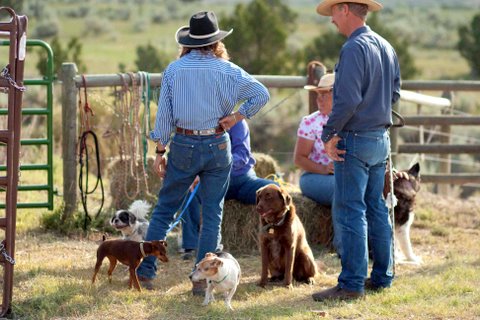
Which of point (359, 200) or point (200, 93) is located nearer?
point (200, 93)

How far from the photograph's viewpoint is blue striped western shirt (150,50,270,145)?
21.7 ft

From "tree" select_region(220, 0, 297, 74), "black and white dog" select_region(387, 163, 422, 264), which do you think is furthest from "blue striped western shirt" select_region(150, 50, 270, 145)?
"tree" select_region(220, 0, 297, 74)

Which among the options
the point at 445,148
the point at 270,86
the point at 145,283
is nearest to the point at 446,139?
the point at 445,148

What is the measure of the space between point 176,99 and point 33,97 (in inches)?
504

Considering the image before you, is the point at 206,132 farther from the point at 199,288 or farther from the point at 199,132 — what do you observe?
the point at 199,288

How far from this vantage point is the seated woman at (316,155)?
841cm

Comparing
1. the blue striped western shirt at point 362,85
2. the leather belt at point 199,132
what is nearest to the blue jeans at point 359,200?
the blue striped western shirt at point 362,85

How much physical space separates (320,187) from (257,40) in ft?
46.5

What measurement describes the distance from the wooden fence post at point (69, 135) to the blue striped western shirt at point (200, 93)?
265 cm

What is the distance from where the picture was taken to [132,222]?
Result: 790 cm

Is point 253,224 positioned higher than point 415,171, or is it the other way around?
point 415,171

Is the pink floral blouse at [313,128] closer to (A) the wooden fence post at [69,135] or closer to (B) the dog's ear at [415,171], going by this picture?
(B) the dog's ear at [415,171]

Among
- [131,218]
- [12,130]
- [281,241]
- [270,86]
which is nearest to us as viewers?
[12,130]

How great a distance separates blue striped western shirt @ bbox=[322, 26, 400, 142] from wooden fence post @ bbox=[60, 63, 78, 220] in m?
3.44
